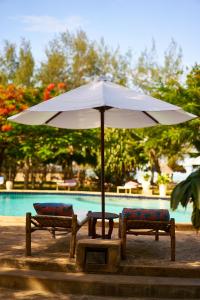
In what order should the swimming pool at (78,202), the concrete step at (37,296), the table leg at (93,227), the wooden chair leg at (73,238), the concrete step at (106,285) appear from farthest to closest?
the swimming pool at (78,202), the table leg at (93,227), the wooden chair leg at (73,238), the concrete step at (106,285), the concrete step at (37,296)

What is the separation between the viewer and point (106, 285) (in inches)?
205

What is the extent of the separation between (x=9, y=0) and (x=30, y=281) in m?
26.0

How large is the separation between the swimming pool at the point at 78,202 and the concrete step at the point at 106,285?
11103 millimetres

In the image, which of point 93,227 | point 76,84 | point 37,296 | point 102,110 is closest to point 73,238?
point 37,296

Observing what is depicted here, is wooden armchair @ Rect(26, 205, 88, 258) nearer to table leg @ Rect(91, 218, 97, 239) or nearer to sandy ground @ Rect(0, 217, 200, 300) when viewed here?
sandy ground @ Rect(0, 217, 200, 300)

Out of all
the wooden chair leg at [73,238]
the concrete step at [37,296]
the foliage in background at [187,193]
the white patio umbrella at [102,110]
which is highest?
the white patio umbrella at [102,110]

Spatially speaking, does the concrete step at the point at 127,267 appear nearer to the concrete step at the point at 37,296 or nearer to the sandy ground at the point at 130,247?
the sandy ground at the point at 130,247

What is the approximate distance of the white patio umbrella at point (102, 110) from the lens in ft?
18.5

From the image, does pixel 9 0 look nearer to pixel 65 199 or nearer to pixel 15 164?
pixel 15 164

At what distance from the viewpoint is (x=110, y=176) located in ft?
89.0

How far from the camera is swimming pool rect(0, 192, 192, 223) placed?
57.2 feet

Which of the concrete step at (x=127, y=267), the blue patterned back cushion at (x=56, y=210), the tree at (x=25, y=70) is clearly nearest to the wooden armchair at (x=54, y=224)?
the blue patterned back cushion at (x=56, y=210)

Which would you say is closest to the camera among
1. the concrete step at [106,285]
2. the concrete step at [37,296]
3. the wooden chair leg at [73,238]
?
the concrete step at [37,296]

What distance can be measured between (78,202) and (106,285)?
1500 centimetres
